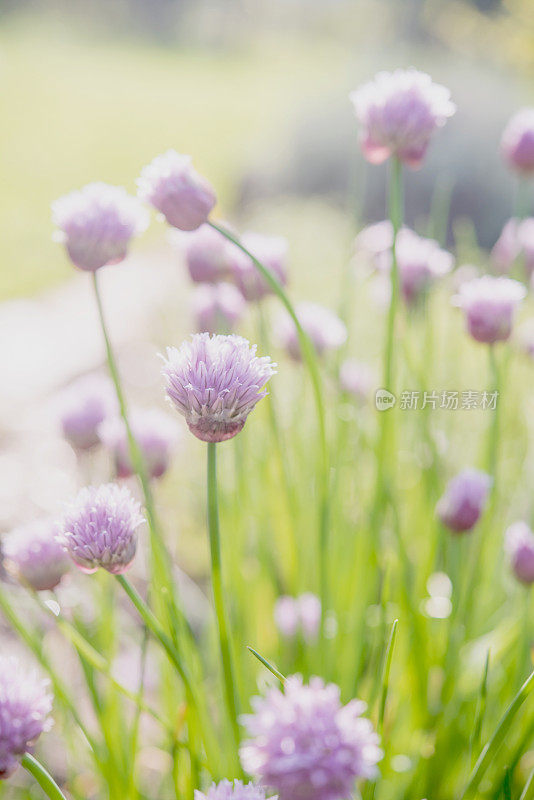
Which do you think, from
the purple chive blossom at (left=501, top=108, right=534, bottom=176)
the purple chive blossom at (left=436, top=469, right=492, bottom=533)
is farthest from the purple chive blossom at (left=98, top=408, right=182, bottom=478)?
the purple chive blossom at (left=501, top=108, right=534, bottom=176)

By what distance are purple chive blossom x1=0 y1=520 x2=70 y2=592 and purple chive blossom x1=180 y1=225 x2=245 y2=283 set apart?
32cm

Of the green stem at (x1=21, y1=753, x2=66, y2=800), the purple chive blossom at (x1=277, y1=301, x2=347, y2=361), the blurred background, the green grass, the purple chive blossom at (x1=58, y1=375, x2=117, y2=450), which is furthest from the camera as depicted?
the green grass

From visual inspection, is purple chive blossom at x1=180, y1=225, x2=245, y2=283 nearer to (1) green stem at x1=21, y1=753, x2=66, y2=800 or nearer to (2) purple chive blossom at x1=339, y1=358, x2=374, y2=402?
(2) purple chive blossom at x1=339, y1=358, x2=374, y2=402

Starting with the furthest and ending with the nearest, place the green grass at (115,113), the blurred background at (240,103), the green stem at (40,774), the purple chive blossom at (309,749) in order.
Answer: the green grass at (115,113)
the blurred background at (240,103)
the green stem at (40,774)
the purple chive blossom at (309,749)

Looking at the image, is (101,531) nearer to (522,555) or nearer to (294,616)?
(522,555)

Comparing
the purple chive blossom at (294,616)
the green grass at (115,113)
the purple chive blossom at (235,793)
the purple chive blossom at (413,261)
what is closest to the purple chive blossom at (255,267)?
the purple chive blossom at (413,261)

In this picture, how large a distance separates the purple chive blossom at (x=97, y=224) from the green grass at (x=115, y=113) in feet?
10.5

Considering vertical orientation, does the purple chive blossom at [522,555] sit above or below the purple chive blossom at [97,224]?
below

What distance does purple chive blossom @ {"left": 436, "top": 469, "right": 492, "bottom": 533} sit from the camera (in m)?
0.71

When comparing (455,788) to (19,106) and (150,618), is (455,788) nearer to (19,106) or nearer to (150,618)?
(150,618)

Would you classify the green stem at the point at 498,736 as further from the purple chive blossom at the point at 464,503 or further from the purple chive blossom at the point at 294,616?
the purple chive blossom at the point at 294,616

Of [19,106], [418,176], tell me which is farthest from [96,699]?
[19,106]

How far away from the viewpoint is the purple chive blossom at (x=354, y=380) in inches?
37.5

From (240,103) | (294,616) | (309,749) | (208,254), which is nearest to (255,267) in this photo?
(208,254)
